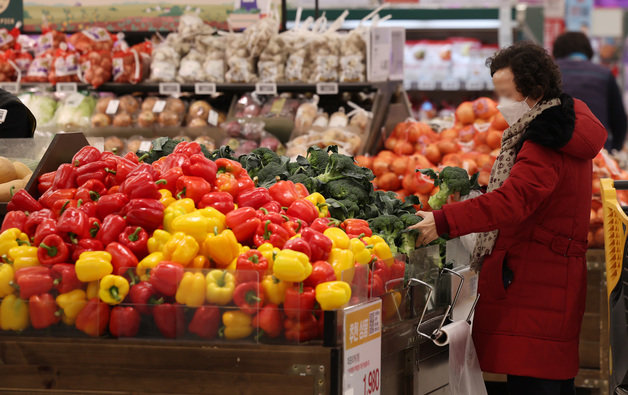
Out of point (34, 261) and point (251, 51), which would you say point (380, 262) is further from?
point (251, 51)

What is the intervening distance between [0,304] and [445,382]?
160 cm

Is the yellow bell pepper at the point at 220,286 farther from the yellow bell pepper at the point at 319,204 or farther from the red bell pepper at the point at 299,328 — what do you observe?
the yellow bell pepper at the point at 319,204

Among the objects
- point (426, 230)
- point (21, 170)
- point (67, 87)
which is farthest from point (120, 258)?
point (67, 87)

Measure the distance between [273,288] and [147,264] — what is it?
0.37m

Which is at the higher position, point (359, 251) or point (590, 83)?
point (590, 83)

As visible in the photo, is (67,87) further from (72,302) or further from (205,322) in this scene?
(205,322)

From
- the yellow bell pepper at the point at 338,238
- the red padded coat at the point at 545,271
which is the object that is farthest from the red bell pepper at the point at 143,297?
the red padded coat at the point at 545,271

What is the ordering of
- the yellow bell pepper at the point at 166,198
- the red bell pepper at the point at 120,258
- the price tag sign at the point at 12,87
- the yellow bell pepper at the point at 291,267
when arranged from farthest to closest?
the price tag sign at the point at 12,87 → the yellow bell pepper at the point at 166,198 → the red bell pepper at the point at 120,258 → the yellow bell pepper at the point at 291,267

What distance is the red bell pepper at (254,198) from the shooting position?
2.66 meters

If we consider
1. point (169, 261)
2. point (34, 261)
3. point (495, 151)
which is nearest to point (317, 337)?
point (169, 261)

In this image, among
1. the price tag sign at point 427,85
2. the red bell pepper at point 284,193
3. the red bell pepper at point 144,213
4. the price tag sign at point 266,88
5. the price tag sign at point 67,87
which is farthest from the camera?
the price tag sign at point 427,85

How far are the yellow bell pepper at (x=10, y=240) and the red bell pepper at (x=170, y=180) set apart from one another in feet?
1.44

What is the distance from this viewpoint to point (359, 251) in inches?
100

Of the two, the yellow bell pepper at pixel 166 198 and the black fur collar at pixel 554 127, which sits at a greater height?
the black fur collar at pixel 554 127
